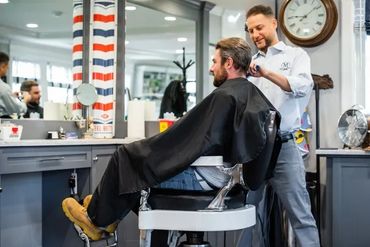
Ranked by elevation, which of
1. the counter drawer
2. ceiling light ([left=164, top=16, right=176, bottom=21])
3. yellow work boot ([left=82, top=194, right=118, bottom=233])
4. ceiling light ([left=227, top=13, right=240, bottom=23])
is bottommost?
yellow work boot ([left=82, top=194, right=118, bottom=233])

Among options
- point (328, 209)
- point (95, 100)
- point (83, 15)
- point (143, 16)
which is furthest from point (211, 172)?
point (143, 16)

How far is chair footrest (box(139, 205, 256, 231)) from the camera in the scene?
2014mm

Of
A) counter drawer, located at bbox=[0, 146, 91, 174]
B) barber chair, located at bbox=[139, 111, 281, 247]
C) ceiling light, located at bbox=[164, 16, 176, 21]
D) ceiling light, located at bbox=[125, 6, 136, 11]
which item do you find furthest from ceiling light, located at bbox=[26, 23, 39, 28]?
barber chair, located at bbox=[139, 111, 281, 247]

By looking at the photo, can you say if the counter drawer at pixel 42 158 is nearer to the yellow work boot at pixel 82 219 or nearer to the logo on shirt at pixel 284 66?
the yellow work boot at pixel 82 219

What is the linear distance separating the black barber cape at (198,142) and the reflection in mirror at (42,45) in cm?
179

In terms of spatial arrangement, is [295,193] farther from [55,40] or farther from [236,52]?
[55,40]

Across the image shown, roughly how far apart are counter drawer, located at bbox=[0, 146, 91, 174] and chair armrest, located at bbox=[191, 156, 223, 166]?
4.32ft

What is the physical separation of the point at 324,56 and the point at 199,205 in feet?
7.32

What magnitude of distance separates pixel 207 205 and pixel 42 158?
1389mm

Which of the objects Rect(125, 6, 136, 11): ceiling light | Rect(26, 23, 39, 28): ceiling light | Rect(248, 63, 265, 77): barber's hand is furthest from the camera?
→ Rect(125, 6, 136, 11): ceiling light

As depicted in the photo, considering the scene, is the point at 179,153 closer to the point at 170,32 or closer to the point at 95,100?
the point at 95,100

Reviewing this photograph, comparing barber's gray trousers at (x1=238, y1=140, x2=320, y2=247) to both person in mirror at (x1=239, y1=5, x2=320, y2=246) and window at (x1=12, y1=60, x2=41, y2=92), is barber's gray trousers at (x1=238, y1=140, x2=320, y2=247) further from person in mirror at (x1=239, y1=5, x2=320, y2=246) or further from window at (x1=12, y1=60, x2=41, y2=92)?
window at (x1=12, y1=60, x2=41, y2=92)

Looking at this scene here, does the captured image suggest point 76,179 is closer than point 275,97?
No

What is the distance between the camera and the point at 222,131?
2049 millimetres
